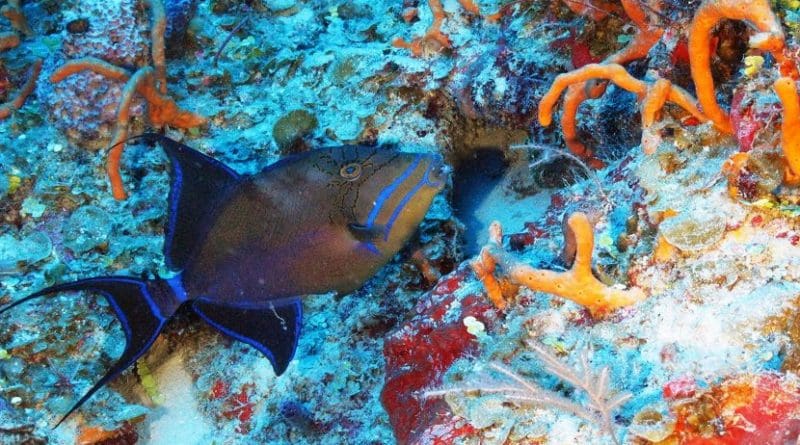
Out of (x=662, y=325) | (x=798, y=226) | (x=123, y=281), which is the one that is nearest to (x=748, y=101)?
(x=798, y=226)

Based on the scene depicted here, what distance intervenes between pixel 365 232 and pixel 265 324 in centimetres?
68

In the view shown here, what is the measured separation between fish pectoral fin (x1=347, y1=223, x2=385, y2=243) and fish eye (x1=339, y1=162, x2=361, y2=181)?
0.23 m

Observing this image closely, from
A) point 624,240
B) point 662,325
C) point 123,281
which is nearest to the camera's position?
point 662,325

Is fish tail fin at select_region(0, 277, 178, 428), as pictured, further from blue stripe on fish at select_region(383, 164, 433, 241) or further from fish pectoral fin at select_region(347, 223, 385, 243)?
blue stripe on fish at select_region(383, 164, 433, 241)

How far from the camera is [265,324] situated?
289 cm

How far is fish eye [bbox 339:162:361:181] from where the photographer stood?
9.25 ft

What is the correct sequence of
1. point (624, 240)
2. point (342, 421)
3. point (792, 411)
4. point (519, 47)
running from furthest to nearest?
1. point (519, 47)
2. point (342, 421)
3. point (624, 240)
4. point (792, 411)

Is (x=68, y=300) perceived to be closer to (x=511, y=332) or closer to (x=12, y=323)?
(x=12, y=323)

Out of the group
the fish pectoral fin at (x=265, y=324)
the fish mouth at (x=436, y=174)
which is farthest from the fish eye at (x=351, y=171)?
the fish pectoral fin at (x=265, y=324)

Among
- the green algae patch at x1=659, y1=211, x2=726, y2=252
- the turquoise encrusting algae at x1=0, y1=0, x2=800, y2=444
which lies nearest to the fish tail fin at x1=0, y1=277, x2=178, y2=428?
the turquoise encrusting algae at x1=0, y1=0, x2=800, y2=444

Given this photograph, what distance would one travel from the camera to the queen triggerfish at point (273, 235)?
9.18ft

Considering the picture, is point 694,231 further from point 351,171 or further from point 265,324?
point 265,324

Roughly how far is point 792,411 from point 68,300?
133 inches

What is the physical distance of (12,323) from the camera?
3.15 m
